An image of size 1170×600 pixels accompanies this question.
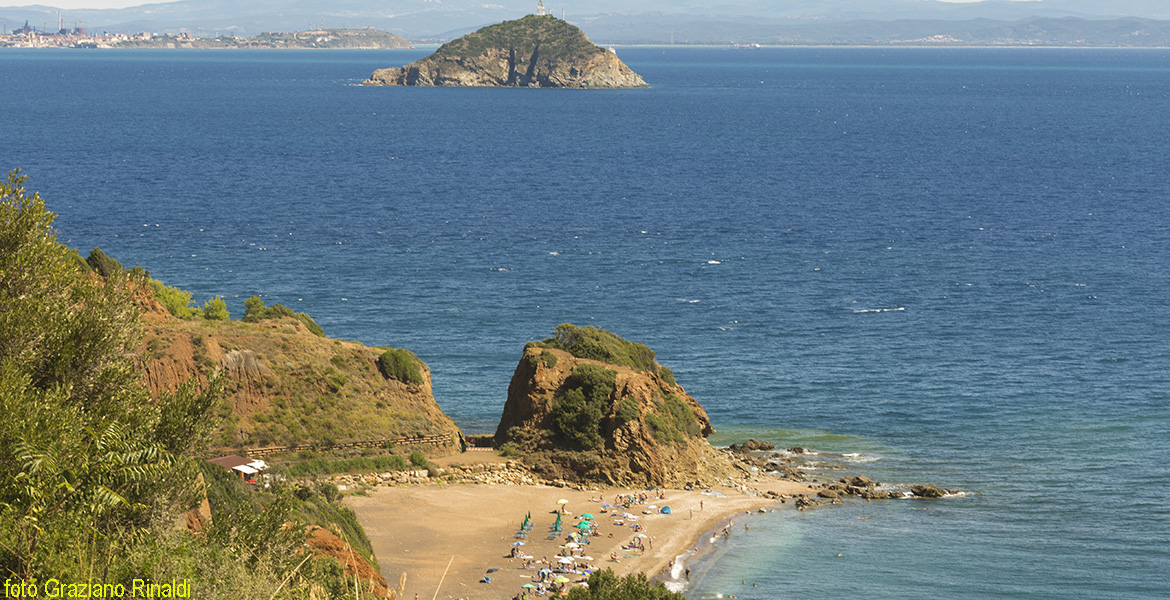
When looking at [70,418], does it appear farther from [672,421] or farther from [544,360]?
[672,421]

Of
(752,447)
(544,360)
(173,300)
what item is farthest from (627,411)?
(173,300)

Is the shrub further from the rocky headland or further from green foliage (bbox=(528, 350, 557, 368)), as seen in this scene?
green foliage (bbox=(528, 350, 557, 368))

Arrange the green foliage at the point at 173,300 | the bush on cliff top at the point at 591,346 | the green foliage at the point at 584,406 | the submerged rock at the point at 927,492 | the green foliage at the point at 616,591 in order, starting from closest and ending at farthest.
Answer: the green foliage at the point at 616,591 < the submerged rock at the point at 927,492 < the green foliage at the point at 584,406 < the bush on cliff top at the point at 591,346 < the green foliage at the point at 173,300

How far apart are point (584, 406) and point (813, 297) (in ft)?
126

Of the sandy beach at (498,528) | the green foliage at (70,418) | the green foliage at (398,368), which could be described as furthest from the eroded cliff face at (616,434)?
the green foliage at (70,418)

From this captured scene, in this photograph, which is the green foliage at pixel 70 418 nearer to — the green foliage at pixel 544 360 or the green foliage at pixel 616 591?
the green foliage at pixel 616 591

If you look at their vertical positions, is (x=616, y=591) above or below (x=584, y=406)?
above

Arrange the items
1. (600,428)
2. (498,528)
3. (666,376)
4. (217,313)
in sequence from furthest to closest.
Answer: (217,313) < (666,376) < (600,428) < (498,528)

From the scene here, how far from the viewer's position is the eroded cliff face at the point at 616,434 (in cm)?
5206

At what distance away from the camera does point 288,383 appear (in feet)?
168

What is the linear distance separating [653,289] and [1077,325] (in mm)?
30540

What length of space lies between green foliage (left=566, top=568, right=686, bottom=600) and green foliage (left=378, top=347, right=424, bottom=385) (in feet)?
77.8

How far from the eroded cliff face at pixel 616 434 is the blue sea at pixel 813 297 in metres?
5.47

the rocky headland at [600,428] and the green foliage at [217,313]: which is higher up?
the green foliage at [217,313]
